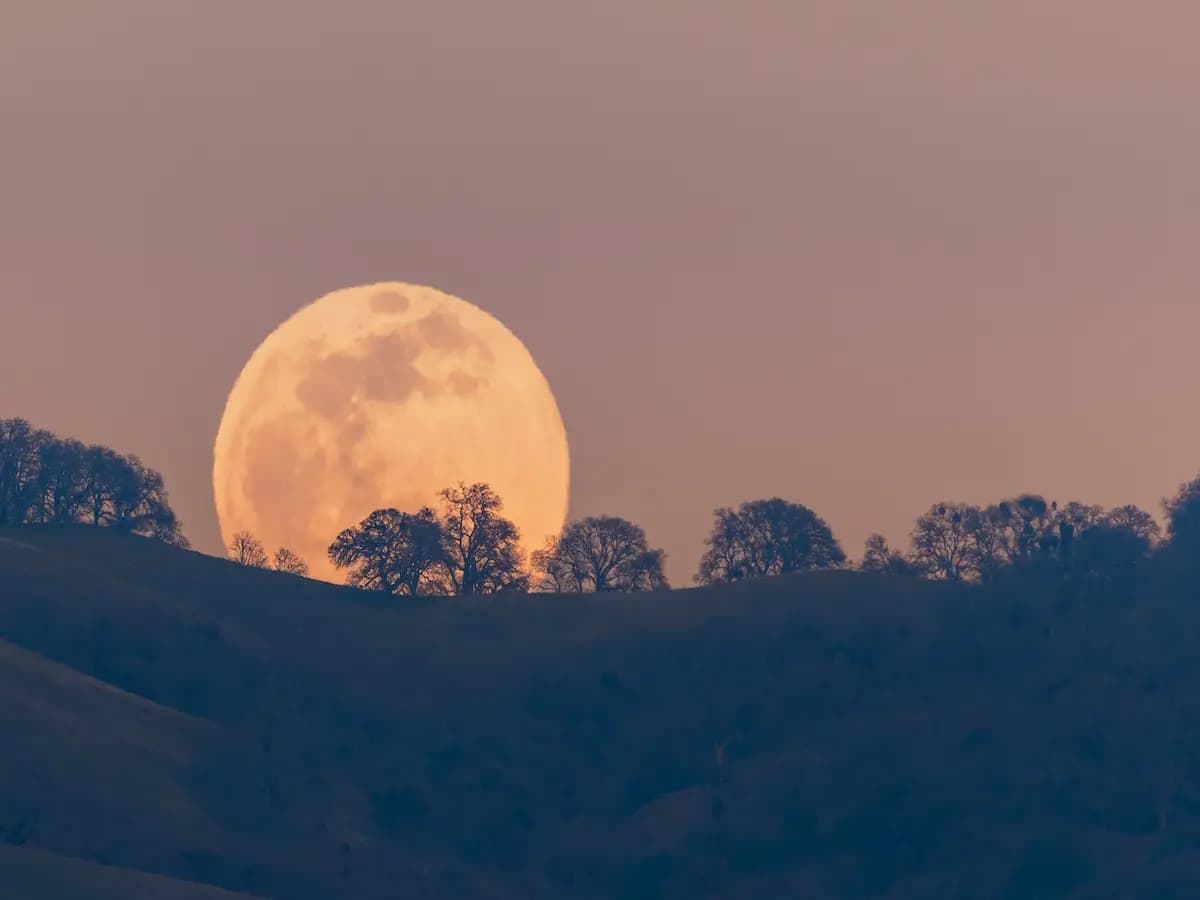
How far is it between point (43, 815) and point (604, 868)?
1853 inches

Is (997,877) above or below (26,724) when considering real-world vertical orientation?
below

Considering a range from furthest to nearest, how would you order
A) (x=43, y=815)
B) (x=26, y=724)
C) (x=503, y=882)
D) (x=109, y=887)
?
(x=503, y=882) < (x=26, y=724) < (x=43, y=815) < (x=109, y=887)

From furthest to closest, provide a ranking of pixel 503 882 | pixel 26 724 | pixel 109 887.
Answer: pixel 503 882 < pixel 26 724 < pixel 109 887

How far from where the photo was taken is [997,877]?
185 m

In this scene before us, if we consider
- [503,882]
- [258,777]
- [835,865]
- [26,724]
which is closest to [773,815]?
[835,865]

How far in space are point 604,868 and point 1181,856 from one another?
43.3 meters

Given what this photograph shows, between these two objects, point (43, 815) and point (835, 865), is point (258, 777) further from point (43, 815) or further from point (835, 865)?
point (835, 865)

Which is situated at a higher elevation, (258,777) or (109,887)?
Result: (258,777)

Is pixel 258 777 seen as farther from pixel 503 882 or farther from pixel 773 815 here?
pixel 773 815

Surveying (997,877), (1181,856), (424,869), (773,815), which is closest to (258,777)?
(424,869)

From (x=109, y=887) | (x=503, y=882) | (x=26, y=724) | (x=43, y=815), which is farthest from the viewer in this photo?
(x=503, y=882)

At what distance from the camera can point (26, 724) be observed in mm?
176875

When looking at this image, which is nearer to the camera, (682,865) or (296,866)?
(296,866)

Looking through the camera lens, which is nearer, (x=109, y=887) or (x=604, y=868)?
(x=109, y=887)
